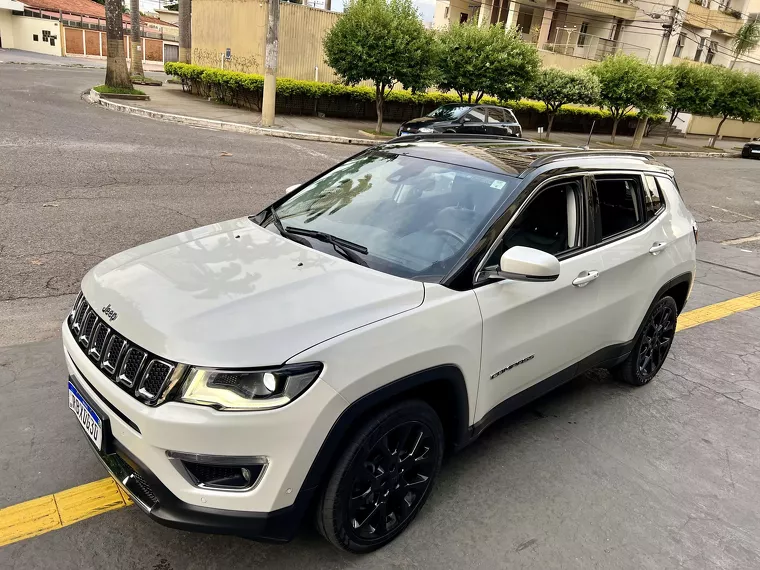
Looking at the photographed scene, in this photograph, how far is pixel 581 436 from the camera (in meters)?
3.56

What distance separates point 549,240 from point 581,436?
4.16 feet

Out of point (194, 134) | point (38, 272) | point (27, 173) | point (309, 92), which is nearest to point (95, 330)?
point (38, 272)

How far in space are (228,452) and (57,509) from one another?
3.77ft

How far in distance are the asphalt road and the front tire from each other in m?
0.12

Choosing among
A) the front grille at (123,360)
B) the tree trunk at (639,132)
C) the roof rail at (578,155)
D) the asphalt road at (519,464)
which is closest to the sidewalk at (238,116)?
the tree trunk at (639,132)

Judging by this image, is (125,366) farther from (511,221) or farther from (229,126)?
(229,126)

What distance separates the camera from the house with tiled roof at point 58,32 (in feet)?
155

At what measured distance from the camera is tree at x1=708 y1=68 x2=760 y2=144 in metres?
30.4

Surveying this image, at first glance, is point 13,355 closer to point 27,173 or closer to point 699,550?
point 699,550

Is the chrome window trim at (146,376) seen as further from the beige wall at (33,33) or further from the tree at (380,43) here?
the beige wall at (33,33)

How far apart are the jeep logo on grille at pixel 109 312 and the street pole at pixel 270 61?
15760 mm

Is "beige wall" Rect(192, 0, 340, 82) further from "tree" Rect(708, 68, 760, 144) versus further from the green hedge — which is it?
"tree" Rect(708, 68, 760, 144)

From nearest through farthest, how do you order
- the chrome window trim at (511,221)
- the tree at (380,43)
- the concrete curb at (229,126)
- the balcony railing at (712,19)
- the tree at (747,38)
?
the chrome window trim at (511,221) < the concrete curb at (229,126) < the tree at (380,43) < the balcony railing at (712,19) < the tree at (747,38)

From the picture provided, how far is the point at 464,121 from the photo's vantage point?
15.9 meters
